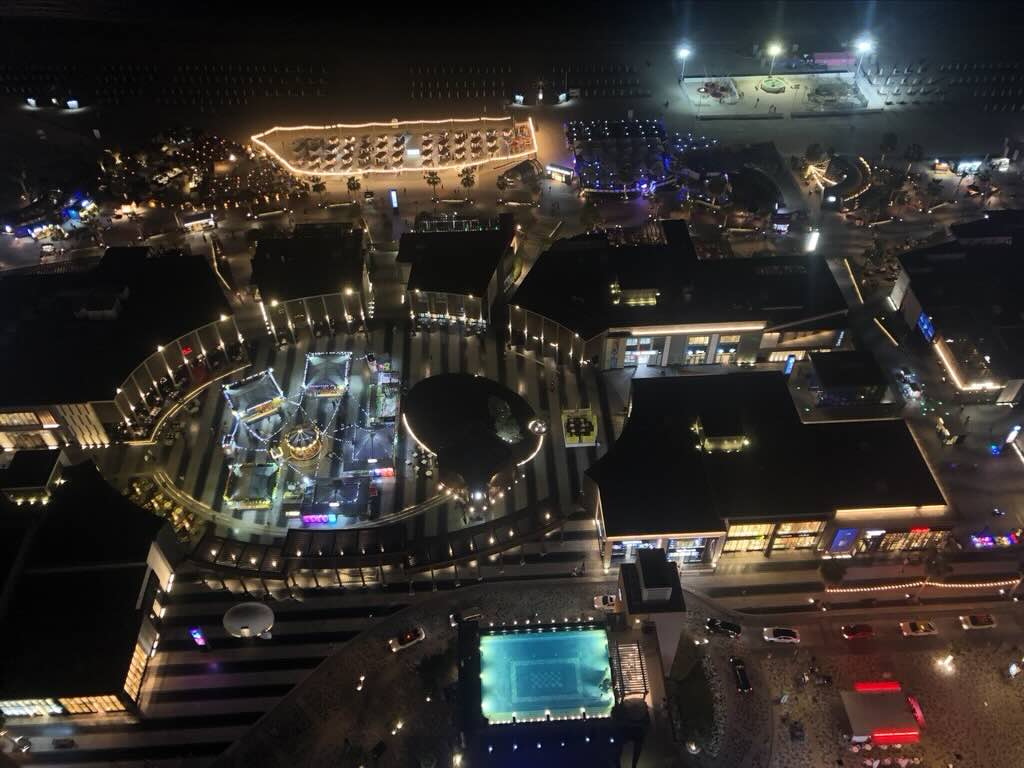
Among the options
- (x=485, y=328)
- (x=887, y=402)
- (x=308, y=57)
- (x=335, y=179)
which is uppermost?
(x=308, y=57)

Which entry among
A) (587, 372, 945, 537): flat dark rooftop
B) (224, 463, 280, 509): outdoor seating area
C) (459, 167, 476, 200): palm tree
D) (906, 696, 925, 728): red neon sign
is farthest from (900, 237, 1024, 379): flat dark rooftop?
(224, 463, 280, 509): outdoor seating area

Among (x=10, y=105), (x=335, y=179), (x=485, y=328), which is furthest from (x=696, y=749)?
(x=10, y=105)

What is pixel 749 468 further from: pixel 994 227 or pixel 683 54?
pixel 683 54

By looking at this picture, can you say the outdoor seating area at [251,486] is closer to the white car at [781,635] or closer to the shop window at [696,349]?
the shop window at [696,349]

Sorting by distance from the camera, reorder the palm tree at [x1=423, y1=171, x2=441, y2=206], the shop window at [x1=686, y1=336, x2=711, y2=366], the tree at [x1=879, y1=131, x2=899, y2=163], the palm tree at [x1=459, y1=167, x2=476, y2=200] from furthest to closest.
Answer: the tree at [x1=879, y1=131, x2=899, y2=163] < the palm tree at [x1=423, y1=171, x2=441, y2=206] < the palm tree at [x1=459, y1=167, x2=476, y2=200] < the shop window at [x1=686, y1=336, x2=711, y2=366]

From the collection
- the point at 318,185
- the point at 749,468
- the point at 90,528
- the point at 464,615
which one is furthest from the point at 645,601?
the point at 318,185

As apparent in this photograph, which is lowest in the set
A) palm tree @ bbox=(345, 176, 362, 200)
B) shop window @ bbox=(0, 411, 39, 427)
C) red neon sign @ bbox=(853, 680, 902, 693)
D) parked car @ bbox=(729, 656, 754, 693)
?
red neon sign @ bbox=(853, 680, 902, 693)

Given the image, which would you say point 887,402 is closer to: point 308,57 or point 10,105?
point 308,57

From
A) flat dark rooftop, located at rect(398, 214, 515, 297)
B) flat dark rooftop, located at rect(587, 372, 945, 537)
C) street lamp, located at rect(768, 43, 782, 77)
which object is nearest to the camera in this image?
flat dark rooftop, located at rect(587, 372, 945, 537)

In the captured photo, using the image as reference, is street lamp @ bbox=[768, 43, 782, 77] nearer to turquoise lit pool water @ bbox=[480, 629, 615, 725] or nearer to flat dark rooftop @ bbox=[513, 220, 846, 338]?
flat dark rooftop @ bbox=[513, 220, 846, 338]
